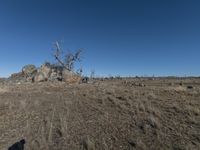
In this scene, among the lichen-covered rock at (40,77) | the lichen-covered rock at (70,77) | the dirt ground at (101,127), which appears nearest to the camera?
the dirt ground at (101,127)

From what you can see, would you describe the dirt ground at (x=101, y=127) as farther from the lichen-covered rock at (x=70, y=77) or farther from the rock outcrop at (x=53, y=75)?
the rock outcrop at (x=53, y=75)

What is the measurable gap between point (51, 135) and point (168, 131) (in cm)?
426

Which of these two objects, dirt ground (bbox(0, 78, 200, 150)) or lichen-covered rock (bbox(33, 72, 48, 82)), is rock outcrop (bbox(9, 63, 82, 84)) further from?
dirt ground (bbox(0, 78, 200, 150))

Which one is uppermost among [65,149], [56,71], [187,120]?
[56,71]

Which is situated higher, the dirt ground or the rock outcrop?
the rock outcrop

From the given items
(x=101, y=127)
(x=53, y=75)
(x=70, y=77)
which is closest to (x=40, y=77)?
(x=53, y=75)

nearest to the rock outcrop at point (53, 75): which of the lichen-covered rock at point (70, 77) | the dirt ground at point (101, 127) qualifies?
the lichen-covered rock at point (70, 77)

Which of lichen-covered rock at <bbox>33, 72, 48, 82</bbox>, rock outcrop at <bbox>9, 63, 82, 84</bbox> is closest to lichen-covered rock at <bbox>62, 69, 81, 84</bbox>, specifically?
rock outcrop at <bbox>9, 63, 82, 84</bbox>

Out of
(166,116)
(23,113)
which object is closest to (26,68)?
(23,113)

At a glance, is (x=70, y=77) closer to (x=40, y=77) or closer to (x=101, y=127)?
(x=40, y=77)

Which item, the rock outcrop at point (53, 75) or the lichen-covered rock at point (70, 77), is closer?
the lichen-covered rock at point (70, 77)

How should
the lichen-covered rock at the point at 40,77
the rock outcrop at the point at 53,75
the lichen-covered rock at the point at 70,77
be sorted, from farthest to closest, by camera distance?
the lichen-covered rock at the point at 40,77 < the rock outcrop at the point at 53,75 < the lichen-covered rock at the point at 70,77

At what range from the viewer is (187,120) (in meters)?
9.86

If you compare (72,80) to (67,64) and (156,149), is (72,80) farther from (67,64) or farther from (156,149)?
(156,149)
